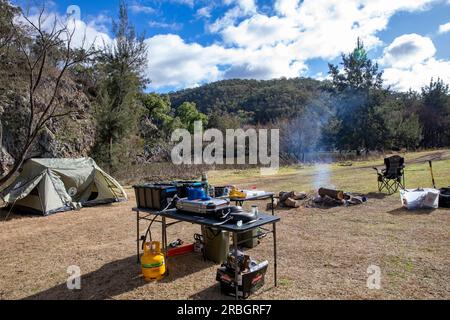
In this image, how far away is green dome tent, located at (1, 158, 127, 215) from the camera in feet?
24.3

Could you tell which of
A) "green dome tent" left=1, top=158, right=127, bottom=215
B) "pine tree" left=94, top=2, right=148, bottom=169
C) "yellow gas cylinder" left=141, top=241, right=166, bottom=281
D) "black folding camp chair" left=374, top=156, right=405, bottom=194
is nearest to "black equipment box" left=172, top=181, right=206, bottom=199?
"yellow gas cylinder" left=141, top=241, right=166, bottom=281

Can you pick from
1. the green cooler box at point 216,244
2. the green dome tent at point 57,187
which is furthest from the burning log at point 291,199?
the green dome tent at point 57,187

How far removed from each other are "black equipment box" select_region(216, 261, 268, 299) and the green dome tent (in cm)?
581

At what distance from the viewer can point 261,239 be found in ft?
16.5

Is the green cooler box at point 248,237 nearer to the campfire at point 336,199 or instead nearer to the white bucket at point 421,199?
the campfire at point 336,199

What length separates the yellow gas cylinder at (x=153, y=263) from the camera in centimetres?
350

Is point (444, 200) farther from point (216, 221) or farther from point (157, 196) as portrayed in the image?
point (157, 196)

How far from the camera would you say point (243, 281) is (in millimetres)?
3080

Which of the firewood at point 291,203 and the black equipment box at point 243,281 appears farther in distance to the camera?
the firewood at point 291,203

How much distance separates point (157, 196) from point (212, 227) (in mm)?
993

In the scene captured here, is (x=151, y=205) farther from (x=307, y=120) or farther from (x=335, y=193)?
(x=307, y=120)

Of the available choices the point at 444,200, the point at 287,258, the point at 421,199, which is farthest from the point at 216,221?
the point at 444,200

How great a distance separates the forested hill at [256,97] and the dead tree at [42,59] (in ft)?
68.2
